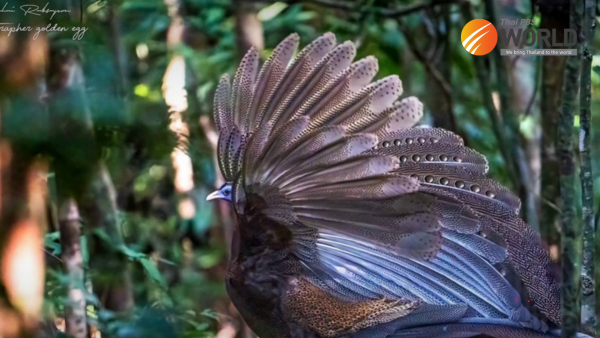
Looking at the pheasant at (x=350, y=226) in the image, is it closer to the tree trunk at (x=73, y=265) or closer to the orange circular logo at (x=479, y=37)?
the tree trunk at (x=73, y=265)

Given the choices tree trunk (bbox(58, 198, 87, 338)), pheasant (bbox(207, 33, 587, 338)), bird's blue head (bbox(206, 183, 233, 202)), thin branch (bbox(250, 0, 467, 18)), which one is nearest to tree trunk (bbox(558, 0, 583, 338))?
pheasant (bbox(207, 33, 587, 338))

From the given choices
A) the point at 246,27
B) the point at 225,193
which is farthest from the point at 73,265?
the point at 246,27

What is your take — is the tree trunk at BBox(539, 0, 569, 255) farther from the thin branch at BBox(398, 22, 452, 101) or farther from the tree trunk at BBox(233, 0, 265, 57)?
the tree trunk at BBox(233, 0, 265, 57)

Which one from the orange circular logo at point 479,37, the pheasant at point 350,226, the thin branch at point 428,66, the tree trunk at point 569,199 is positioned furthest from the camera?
the thin branch at point 428,66

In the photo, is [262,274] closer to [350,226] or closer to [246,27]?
[350,226]

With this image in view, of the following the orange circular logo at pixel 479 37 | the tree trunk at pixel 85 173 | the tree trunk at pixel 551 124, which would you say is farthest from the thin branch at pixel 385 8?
the tree trunk at pixel 85 173

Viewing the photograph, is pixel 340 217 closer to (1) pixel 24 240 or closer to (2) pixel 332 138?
(2) pixel 332 138
